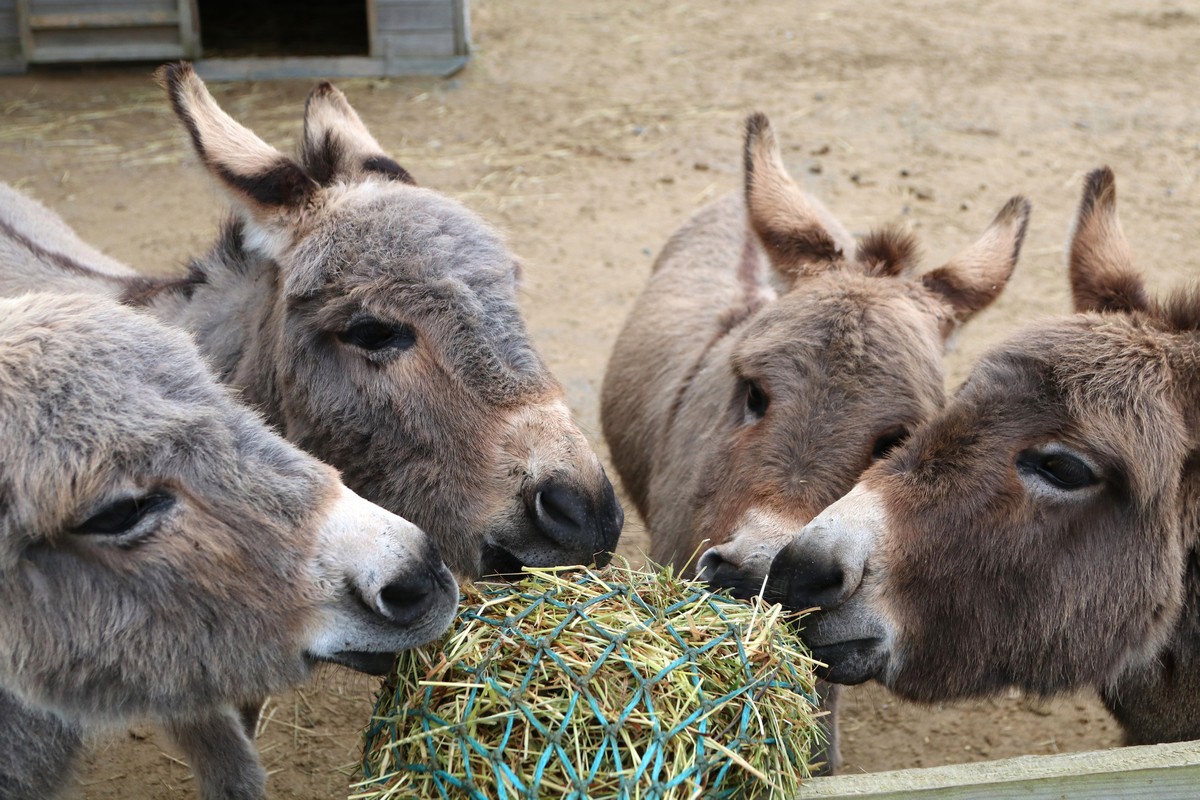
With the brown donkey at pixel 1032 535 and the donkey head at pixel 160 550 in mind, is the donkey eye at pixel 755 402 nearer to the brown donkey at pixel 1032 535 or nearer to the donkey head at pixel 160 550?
the brown donkey at pixel 1032 535

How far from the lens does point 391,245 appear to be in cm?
320

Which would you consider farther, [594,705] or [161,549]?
[161,549]

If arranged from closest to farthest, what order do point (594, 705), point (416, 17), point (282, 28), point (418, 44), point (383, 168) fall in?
1. point (594, 705)
2. point (383, 168)
3. point (416, 17)
4. point (418, 44)
5. point (282, 28)

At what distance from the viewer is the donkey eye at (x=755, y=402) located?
134 inches

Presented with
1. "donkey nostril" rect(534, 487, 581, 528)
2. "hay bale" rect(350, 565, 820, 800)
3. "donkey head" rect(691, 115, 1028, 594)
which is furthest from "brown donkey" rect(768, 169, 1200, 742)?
"donkey nostril" rect(534, 487, 581, 528)

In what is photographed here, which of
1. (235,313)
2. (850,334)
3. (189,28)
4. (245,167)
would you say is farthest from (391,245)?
(189,28)

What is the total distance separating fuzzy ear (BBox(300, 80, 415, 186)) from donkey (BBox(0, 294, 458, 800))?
1188mm

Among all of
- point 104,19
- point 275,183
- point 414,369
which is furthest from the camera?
point 104,19

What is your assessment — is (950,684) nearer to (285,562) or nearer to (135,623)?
(285,562)

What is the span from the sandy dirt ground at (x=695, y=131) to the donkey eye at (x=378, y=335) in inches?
80.9

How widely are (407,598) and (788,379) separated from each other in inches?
57.0

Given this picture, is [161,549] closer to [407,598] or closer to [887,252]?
[407,598]

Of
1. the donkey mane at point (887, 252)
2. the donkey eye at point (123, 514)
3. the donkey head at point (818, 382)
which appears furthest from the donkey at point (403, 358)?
the donkey mane at point (887, 252)

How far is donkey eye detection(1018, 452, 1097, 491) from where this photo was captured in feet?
9.14
